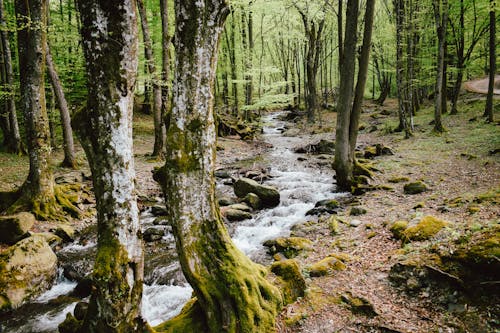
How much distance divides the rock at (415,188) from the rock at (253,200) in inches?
201

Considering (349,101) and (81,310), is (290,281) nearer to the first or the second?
(81,310)

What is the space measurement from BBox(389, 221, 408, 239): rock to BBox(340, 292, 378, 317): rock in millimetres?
2332

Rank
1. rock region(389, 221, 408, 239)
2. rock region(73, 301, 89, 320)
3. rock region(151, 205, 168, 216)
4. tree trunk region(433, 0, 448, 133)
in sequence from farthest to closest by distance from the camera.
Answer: tree trunk region(433, 0, 448, 133) → rock region(151, 205, 168, 216) → rock region(389, 221, 408, 239) → rock region(73, 301, 89, 320)

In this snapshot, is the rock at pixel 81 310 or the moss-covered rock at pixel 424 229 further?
the moss-covered rock at pixel 424 229

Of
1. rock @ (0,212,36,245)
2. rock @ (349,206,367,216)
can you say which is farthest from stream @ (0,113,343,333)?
rock @ (349,206,367,216)

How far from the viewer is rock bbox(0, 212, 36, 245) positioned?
781 cm

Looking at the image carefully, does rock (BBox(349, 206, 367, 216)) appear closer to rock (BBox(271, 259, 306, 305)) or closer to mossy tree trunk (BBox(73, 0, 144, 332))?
rock (BBox(271, 259, 306, 305))

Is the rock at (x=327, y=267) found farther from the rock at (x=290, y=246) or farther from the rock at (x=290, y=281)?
the rock at (x=290, y=246)

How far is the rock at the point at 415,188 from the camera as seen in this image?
959 cm

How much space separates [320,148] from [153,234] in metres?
13.0

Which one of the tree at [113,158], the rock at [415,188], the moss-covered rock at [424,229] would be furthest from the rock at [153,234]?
the rock at [415,188]

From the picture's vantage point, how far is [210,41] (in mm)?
3660

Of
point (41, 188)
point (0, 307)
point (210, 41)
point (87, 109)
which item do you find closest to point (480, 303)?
point (210, 41)

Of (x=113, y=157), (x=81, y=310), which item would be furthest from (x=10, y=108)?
(x=113, y=157)
